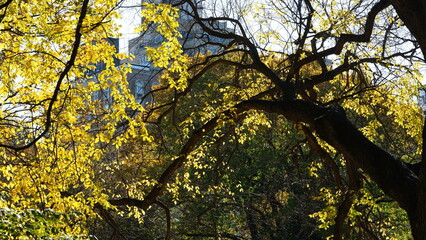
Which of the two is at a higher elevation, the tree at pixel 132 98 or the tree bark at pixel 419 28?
the tree at pixel 132 98

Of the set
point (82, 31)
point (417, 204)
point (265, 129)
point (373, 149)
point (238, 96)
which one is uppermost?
point (265, 129)

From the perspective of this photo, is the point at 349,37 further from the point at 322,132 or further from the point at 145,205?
the point at 145,205

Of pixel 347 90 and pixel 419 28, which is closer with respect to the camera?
pixel 419 28

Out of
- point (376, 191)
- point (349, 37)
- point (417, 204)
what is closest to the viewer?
point (417, 204)

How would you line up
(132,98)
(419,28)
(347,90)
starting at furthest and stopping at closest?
1. (347,90)
2. (132,98)
3. (419,28)

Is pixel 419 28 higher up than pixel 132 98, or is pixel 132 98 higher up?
pixel 132 98

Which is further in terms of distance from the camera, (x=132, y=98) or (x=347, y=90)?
(x=347, y=90)

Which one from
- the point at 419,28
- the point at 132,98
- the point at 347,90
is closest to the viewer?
the point at 419,28

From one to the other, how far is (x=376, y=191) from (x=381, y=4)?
965 centimetres

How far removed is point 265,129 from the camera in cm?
1653

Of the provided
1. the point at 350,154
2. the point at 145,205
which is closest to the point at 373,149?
the point at 350,154

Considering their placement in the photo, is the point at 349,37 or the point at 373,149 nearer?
the point at 373,149

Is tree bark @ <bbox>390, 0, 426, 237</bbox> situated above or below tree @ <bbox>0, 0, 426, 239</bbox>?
below

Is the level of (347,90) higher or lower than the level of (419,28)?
higher
